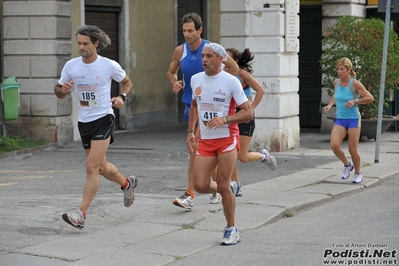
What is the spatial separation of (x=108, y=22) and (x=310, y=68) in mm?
4820

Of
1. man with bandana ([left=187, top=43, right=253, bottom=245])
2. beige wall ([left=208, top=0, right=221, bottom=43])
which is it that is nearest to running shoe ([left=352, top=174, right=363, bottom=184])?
man with bandana ([left=187, top=43, right=253, bottom=245])

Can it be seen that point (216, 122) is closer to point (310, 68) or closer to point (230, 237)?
point (230, 237)

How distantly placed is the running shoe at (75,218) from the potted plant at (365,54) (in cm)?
1067

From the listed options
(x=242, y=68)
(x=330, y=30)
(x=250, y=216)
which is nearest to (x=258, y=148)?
(x=330, y=30)

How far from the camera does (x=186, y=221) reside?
9859mm

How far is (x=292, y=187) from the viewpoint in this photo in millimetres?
12422

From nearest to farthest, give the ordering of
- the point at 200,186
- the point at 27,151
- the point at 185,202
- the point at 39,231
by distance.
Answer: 1. the point at 200,186
2. the point at 39,231
3. the point at 185,202
4. the point at 27,151

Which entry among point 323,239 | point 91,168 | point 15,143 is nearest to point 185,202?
point 91,168

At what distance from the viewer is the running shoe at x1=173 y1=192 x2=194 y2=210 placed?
1030 centimetres

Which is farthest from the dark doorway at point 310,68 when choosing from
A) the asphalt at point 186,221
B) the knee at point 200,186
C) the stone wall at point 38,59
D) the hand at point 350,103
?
the knee at point 200,186

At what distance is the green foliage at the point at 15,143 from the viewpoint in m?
16.6

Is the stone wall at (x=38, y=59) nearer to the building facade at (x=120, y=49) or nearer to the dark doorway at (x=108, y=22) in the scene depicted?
the building facade at (x=120, y=49)

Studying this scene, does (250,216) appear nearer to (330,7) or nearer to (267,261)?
(267,261)

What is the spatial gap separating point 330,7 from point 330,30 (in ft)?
3.96
